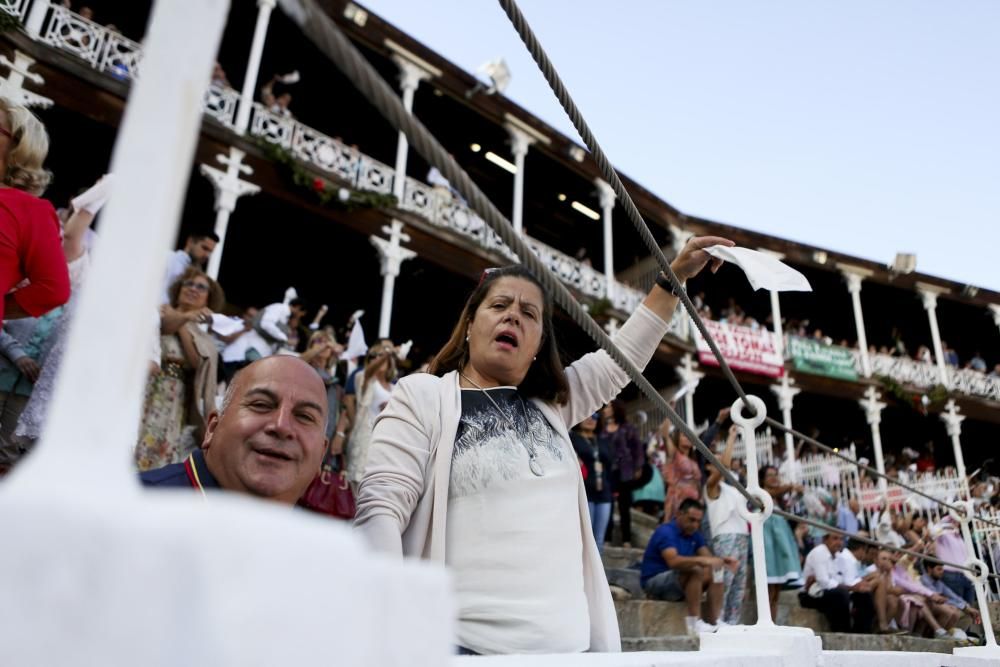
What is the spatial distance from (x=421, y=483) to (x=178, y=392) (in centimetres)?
279

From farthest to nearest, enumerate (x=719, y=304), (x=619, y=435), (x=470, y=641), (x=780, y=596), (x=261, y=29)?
(x=719, y=304)
(x=261, y=29)
(x=619, y=435)
(x=780, y=596)
(x=470, y=641)

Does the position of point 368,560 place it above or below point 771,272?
below

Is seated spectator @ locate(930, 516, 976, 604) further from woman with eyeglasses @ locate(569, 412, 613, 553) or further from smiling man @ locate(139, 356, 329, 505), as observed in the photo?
smiling man @ locate(139, 356, 329, 505)

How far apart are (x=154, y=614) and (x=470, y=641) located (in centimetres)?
106

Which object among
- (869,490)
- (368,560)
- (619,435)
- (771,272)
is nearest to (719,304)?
(869,490)

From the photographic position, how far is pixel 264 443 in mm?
1386

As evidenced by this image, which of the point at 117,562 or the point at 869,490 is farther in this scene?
the point at 869,490

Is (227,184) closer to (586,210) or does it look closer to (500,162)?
(500,162)

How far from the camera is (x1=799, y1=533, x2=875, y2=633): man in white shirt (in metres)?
5.90

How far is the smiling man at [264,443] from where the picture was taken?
4.51 ft

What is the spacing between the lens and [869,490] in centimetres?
1044

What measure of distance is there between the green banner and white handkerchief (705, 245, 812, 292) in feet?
51.3

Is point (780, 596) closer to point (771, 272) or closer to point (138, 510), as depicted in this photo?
point (771, 272)

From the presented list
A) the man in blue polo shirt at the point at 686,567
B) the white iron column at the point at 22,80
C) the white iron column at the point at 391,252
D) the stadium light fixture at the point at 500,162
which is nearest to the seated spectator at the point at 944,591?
the man in blue polo shirt at the point at 686,567
